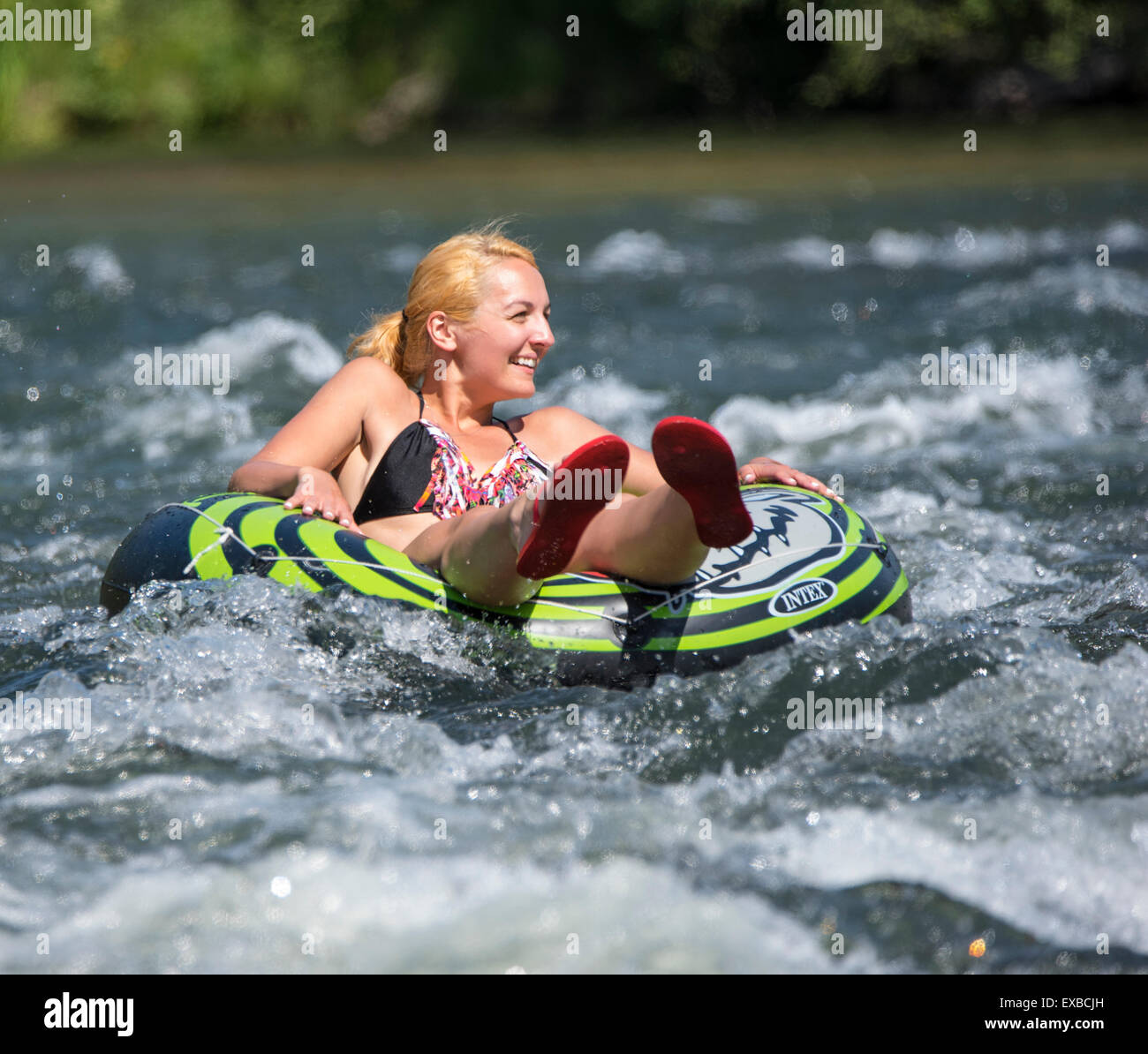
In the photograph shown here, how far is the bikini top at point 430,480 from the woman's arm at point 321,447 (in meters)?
0.12

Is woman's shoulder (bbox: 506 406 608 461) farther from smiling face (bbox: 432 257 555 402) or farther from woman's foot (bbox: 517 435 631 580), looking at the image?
woman's foot (bbox: 517 435 631 580)

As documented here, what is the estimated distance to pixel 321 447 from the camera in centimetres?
394

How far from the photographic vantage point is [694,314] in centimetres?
901

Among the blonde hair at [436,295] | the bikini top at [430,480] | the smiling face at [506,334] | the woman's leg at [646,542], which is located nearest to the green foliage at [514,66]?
the blonde hair at [436,295]

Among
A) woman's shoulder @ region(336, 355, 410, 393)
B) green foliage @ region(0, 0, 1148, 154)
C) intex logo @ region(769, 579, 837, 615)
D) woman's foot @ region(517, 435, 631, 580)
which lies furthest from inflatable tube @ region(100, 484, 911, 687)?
green foliage @ region(0, 0, 1148, 154)

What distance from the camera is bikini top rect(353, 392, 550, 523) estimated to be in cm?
398

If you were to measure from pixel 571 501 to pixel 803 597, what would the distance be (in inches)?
31.4

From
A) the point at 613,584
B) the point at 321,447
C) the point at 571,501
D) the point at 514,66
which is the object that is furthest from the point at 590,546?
the point at 514,66

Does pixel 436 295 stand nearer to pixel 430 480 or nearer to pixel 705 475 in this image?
A: pixel 430 480

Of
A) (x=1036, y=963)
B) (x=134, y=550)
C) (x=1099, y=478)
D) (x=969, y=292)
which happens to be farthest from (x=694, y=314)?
(x=1036, y=963)

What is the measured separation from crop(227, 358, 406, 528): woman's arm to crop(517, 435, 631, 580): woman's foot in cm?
76
